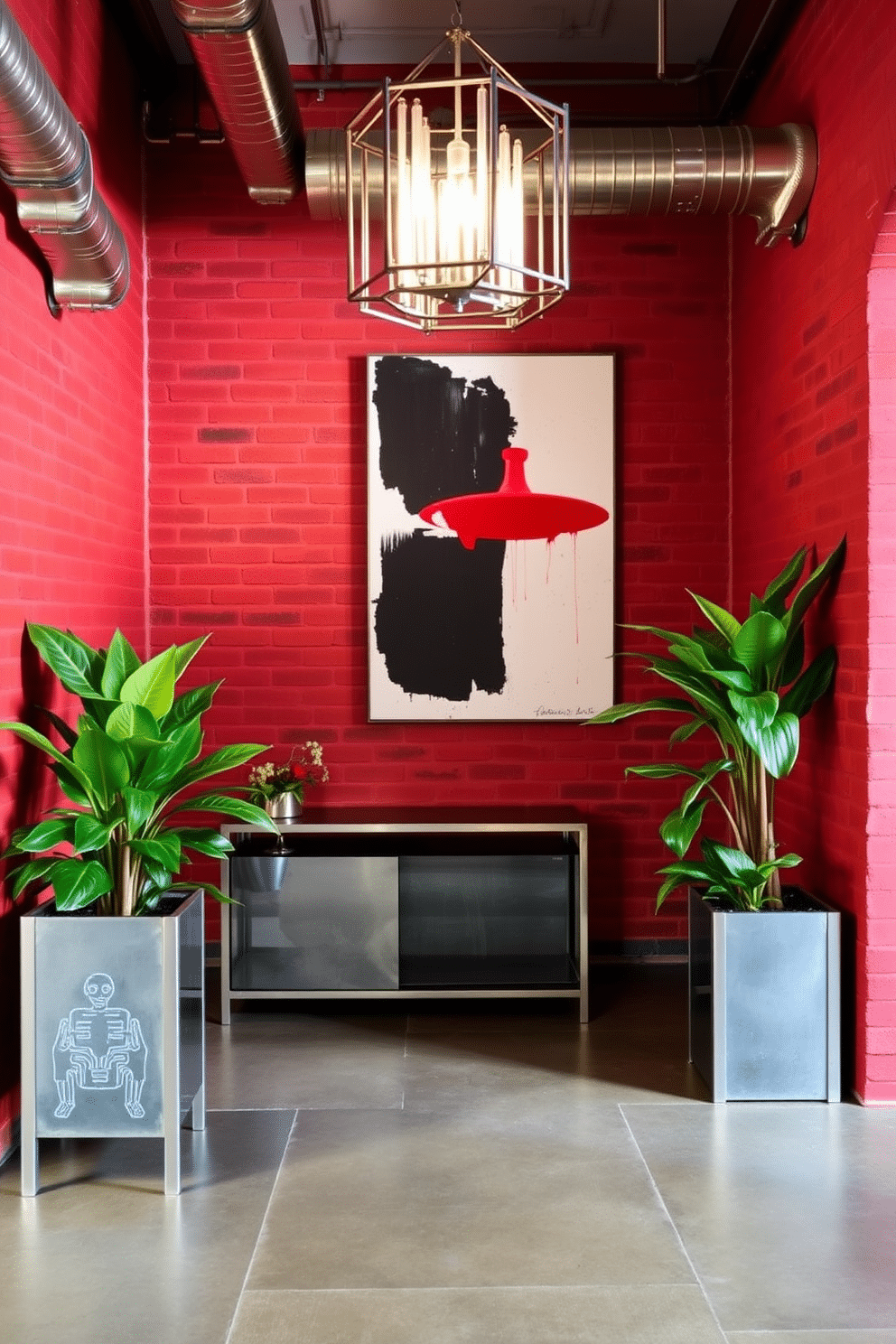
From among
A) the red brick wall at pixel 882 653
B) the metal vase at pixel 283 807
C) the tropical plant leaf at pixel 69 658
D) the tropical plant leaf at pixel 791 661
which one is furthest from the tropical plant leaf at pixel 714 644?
the tropical plant leaf at pixel 69 658

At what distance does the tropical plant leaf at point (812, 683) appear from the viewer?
3.69m

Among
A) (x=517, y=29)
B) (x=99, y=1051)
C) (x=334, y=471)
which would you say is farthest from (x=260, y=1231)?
(x=517, y=29)

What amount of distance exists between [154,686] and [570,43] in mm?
3045

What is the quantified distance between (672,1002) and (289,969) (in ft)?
4.41

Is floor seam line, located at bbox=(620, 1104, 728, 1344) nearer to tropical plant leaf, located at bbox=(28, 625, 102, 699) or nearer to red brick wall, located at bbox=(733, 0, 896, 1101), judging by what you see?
red brick wall, located at bbox=(733, 0, 896, 1101)

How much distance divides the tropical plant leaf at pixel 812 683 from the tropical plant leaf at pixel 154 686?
1.73 meters

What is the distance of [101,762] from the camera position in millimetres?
3070

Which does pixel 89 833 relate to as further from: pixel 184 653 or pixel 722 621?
pixel 722 621

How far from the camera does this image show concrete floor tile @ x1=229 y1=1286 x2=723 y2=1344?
2344mm

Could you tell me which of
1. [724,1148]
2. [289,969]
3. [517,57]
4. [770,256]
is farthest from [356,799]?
[517,57]

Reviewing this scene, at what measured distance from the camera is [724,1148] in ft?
10.6

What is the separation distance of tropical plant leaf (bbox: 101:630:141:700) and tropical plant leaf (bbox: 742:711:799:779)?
1.63 meters

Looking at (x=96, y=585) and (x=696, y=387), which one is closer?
(x=96, y=585)

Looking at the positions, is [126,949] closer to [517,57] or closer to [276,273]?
[276,273]
